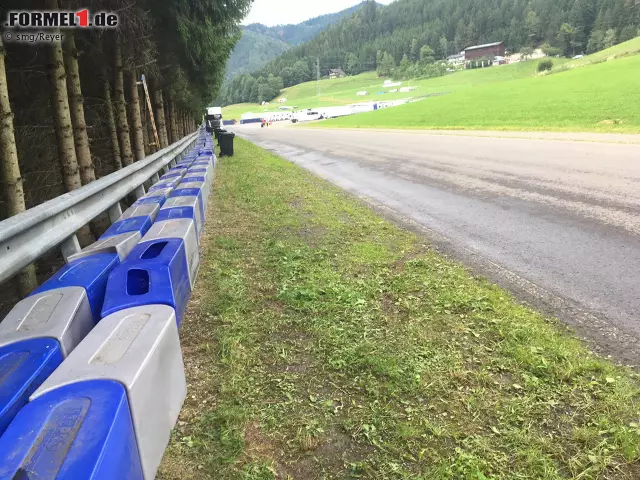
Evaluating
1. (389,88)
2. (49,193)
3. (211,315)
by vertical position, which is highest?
(389,88)

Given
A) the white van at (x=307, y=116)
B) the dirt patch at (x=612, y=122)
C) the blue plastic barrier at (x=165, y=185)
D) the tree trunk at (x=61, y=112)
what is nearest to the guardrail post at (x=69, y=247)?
the tree trunk at (x=61, y=112)

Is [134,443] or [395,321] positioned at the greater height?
[134,443]

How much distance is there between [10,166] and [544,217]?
6.67 m

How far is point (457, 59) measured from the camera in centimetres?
16638

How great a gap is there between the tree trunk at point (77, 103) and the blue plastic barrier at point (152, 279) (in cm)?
416

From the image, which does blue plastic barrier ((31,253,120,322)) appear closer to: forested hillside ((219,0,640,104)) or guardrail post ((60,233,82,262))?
guardrail post ((60,233,82,262))

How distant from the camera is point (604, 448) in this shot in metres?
2.16

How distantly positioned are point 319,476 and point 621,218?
19.6 ft

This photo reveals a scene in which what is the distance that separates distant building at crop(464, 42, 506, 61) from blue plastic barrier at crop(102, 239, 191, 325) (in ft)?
569

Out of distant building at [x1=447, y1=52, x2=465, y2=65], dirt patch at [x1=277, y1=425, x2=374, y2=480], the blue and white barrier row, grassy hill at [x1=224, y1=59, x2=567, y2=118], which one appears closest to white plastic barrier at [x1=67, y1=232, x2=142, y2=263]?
the blue and white barrier row

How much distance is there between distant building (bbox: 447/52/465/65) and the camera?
160225mm

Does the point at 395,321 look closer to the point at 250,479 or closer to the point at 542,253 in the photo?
the point at 250,479

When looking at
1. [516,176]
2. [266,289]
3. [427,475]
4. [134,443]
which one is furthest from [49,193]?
[516,176]

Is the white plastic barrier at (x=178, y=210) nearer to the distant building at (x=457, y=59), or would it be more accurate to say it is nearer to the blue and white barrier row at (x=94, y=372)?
the blue and white barrier row at (x=94, y=372)
